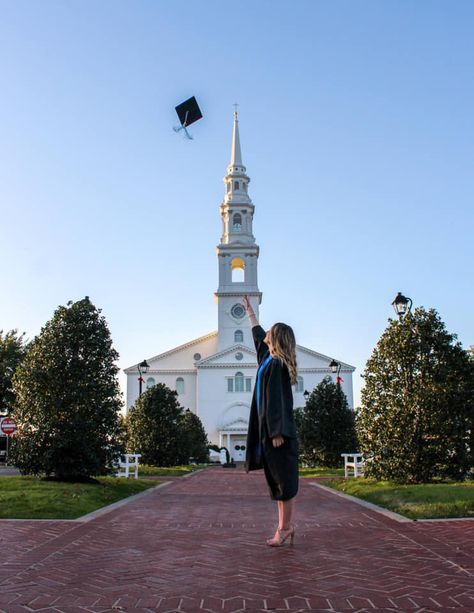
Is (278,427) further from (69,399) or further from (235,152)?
(235,152)

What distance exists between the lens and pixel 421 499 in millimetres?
9750

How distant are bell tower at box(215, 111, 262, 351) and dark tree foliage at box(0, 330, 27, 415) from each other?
34.2 meters

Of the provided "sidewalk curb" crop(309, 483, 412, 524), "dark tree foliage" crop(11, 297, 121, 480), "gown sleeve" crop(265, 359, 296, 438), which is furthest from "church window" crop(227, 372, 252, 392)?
"gown sleeve" crop(265, 359, 296, 438)

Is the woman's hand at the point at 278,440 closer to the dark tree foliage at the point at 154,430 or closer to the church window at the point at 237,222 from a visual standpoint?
the dark tree foliage at the point at 154,430

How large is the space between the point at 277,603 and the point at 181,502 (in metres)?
7.82

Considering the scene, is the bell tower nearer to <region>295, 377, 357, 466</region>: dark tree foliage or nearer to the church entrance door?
the church entrance door

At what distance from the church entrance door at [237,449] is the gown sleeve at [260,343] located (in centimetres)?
6525

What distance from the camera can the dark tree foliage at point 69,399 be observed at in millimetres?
13516

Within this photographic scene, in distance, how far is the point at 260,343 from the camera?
21.5ft

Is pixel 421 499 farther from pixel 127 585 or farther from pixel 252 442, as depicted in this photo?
pixel 127 585

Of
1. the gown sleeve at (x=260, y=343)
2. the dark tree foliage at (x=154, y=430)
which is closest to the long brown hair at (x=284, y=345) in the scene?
the gown sleeve at (x=260, y=343)

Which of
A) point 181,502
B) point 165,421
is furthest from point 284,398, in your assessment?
point 165,421

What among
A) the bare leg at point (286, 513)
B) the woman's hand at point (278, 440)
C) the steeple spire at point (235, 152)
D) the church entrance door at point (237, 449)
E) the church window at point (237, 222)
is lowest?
the church entrance door at point (237, 449)

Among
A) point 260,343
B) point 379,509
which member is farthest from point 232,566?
point 379,509
